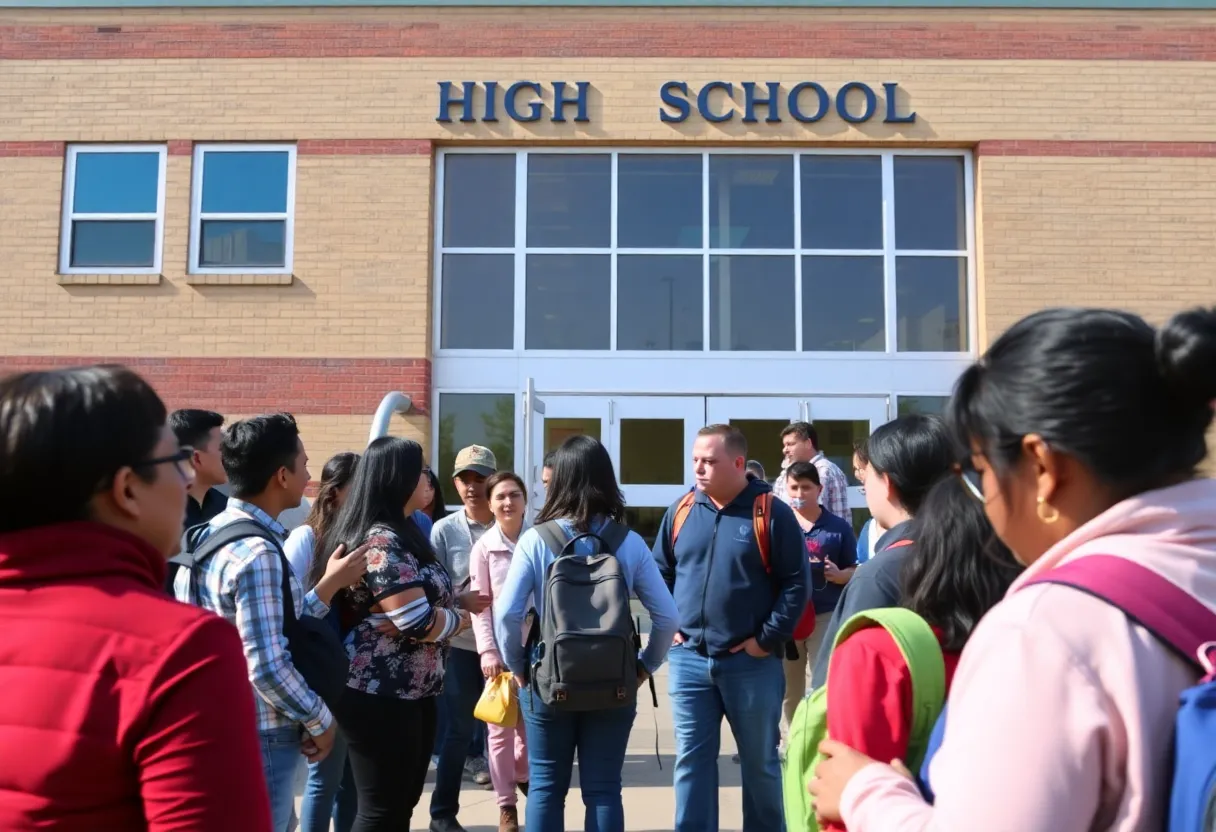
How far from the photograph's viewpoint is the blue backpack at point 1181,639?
1.05m

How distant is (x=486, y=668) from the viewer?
5.00 m

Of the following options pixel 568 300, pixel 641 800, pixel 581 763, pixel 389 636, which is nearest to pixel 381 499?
pixel 389 636

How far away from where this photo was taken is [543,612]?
394 cm

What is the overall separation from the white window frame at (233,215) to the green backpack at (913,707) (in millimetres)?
10351

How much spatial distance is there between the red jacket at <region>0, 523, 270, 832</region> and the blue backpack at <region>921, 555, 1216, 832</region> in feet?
3.60

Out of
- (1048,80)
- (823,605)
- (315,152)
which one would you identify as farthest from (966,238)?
(315,152)

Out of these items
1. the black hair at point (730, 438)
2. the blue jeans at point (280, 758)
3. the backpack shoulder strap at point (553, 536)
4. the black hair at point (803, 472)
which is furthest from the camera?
the black hair at point (803, 472)

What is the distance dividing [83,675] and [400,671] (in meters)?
2.39

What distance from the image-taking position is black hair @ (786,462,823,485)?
21.4ft

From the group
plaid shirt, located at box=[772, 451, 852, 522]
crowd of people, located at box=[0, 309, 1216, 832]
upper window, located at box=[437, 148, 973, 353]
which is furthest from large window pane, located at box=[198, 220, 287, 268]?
crowd of people, located at box=[0, 309, 1216, 832]

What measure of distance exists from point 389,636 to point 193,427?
1.03 metres

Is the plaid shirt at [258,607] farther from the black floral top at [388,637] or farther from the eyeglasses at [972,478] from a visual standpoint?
the eyeglasses at [972,478]

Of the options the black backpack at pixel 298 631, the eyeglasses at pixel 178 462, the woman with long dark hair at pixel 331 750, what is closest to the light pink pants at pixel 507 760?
the woman with long dark hair at pixel 331 750

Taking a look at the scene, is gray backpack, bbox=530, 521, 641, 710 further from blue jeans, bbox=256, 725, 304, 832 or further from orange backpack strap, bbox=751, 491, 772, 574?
blue jeans, bbox=256, 725, 304, 832
